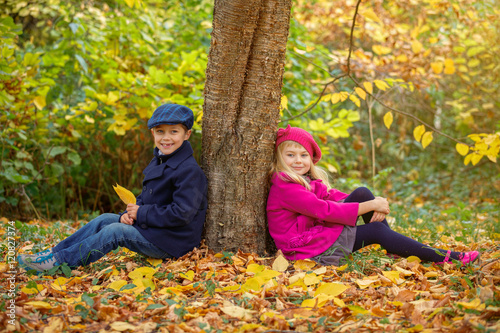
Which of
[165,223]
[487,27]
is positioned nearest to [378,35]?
[487,27]

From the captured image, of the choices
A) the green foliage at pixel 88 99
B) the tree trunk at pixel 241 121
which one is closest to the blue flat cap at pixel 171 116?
the tree trunk at pixel 241 121

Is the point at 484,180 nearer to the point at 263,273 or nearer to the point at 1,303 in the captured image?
the point at 263,273

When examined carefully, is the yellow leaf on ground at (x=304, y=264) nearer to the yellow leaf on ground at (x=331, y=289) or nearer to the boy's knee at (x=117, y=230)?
the yellow leaf on ground at (x=331, y=289)

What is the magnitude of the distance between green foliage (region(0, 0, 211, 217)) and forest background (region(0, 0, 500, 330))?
2 cm

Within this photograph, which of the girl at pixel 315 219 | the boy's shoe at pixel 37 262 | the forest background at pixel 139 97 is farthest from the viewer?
the forest background at pixel 139 97

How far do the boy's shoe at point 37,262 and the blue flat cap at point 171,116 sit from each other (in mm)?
1065

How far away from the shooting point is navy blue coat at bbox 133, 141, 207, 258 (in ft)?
8.80

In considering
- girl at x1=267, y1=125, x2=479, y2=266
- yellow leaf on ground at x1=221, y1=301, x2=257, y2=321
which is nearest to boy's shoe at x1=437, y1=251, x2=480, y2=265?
girl at x1=267, y1=125, x2=479, y2=266

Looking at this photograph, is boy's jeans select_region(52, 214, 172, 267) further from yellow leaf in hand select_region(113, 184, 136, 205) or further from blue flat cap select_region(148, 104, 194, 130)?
blue flat cap select_region(148, 104, 194, 130)

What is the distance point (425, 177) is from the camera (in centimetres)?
856

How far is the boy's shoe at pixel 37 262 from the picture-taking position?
8.42 feet

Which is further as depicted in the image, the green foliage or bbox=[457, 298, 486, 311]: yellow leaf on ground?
the green foliage

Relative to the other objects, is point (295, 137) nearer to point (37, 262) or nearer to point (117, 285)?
point (117, 285)

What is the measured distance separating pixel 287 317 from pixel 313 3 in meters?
6.99
